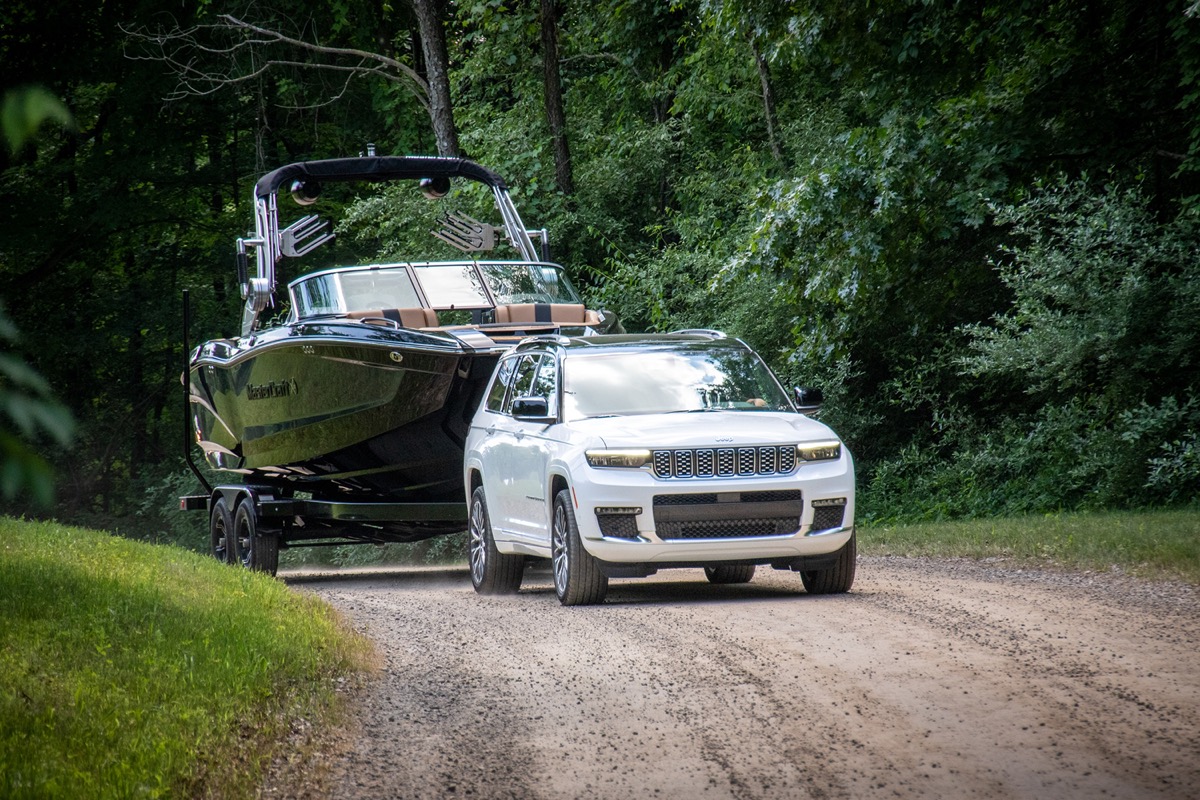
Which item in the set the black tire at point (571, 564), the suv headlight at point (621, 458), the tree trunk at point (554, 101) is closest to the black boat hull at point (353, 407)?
the black tire at point (571, 564)

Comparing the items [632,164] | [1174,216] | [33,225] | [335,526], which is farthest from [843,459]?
[33,225]

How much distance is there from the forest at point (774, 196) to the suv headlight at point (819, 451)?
254 inches

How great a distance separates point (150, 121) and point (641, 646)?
91.4 ft

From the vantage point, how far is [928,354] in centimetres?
2183

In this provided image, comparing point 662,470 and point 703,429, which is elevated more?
point 703,429

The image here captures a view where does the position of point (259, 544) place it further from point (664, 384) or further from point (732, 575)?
point (664, 384)

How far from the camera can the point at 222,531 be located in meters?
15.8

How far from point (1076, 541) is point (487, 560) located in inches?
218

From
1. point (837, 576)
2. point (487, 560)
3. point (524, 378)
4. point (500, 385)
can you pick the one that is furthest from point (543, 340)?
point (837, 576)

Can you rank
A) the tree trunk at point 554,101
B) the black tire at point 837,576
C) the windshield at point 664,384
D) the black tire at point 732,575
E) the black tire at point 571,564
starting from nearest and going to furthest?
the black tire at point 571,564
the black tire at point 837,576
the windshield at point 664,384
the black tire at point 732,575
the tree trunk at point 554,101

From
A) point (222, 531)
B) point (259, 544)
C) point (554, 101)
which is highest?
point (554, 101)

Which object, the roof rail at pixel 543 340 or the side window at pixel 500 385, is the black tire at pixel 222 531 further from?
the roof rail at pixel 543 340

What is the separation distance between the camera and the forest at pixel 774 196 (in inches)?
681

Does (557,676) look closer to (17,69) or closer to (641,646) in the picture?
(641,646)
